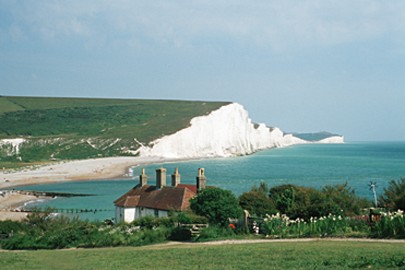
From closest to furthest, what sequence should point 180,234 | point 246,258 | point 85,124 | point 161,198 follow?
point 246,258 → point 180,234 → point 161,198 → point 85,124

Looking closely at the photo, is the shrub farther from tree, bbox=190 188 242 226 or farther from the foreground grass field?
the foreground grass field

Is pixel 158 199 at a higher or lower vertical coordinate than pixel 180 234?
higher

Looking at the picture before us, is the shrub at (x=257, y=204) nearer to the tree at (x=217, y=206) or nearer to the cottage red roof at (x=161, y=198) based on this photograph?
the tree at (x=217, y=206)

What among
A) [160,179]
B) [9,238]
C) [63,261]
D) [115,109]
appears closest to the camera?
[63,261]

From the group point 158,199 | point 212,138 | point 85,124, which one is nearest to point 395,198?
point 158,199

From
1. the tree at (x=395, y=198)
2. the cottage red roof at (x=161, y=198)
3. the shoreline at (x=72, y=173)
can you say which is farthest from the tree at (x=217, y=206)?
the shoreline at (x=72, y=173)

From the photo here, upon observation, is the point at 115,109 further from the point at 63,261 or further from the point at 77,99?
the point at 63,261

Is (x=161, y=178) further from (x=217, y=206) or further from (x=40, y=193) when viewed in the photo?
(x=40, y=193)

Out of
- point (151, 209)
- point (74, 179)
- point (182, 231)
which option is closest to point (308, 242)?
point (182, 231)
